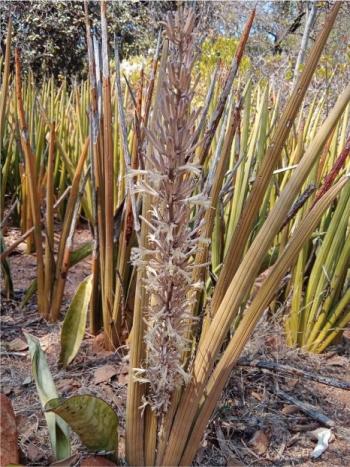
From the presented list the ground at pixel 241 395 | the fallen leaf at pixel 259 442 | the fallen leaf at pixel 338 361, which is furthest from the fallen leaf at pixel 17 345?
the fallen leaf at pixel 338 361

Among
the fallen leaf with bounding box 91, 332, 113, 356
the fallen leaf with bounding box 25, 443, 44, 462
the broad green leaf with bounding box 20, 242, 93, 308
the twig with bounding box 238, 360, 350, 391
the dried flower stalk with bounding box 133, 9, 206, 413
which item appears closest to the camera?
the dried flower stalk with bounding box 133, 9, 206, 413

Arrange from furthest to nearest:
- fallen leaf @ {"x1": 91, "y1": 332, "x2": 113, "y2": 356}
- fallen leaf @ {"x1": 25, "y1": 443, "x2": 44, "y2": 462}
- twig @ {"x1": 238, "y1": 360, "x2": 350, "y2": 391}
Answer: fallen leaf @ {"x1": 91, "y1": 332, "x2": 113, "y2": 356}, twig @ {"x1": 238, "y1": 360, "x2": 350, "y2": 391}, fallen leaf @ {"x1": 25, "y1": 443, "x2": 44, "y2": 462}

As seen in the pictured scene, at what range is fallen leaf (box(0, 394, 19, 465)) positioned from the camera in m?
0.56

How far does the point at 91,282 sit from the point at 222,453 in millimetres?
393

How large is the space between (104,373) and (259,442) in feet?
1.00

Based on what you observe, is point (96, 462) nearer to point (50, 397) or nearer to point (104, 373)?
point (50, 397)

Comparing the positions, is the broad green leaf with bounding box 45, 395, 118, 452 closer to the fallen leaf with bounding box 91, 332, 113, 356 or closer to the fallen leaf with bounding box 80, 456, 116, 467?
the fallen leaf with bounding box 80, 456, 116, 467

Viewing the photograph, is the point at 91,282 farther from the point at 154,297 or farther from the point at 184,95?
the point at 184,95

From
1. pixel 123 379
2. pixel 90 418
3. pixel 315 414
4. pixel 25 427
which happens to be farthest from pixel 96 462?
pixel 315 414

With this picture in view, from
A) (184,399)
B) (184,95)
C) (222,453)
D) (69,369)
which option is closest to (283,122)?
(184,95)

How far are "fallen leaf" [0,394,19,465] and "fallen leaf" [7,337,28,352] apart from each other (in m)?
0.41

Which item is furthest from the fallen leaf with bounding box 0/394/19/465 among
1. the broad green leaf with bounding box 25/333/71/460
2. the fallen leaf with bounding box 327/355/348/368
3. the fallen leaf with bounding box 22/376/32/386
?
the fallen leaf with bounding box 327/355/348/368

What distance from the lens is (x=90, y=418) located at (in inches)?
21.0

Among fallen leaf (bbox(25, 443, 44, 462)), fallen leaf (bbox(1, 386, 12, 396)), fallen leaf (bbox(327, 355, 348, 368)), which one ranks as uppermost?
fallen leaf (bbox(25, 443, 44, 462))
